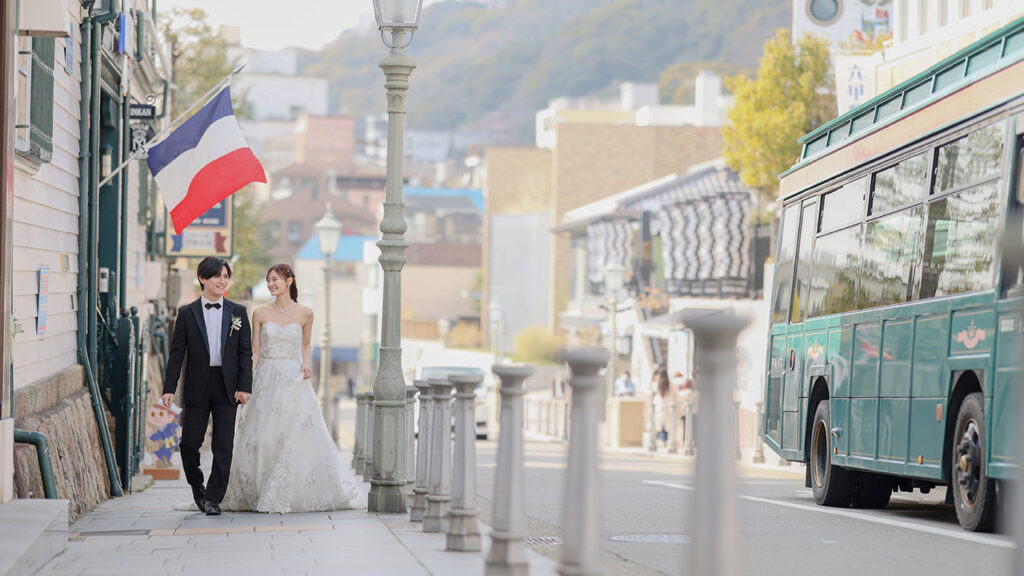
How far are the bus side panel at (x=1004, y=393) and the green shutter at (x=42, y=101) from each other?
23.0 feet

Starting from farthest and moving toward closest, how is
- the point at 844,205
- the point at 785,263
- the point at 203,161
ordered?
the point at 785,263 < the point at 203,161 < the point at 844,205

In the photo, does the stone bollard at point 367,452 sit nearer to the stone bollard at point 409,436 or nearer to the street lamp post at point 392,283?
the stone bollard at point 409,436

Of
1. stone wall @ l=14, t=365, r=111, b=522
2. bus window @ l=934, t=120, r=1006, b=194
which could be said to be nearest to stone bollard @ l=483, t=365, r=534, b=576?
stone wall @ l=14, t=365, r=111, b=522

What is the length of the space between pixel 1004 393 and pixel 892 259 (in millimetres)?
3071

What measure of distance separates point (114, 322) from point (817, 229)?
24.3 feet

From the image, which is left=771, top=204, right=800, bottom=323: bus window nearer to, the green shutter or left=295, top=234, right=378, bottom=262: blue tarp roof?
the green shutter

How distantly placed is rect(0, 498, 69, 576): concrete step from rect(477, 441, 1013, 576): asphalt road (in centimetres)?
316

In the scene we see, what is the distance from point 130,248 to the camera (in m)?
21.2

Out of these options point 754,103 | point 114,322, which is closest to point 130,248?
point 114,322

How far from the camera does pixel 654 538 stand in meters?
Result: 11.5

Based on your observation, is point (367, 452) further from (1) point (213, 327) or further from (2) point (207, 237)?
(2) point (207, 237)

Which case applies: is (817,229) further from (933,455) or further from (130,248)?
(130,248)

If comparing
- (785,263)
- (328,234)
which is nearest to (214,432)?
(785,263)

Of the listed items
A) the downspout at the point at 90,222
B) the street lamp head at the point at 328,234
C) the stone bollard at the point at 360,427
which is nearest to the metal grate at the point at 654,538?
the downspout at the point at 90,222
